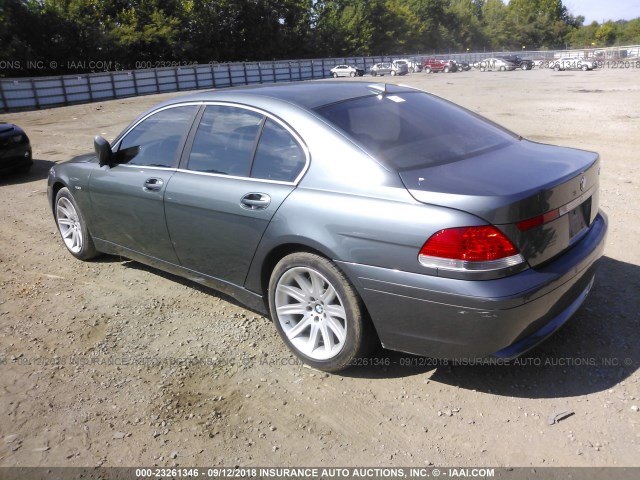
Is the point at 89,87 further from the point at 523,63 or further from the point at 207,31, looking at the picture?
the point at 523,63

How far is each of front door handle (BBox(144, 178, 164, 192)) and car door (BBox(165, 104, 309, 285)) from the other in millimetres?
126

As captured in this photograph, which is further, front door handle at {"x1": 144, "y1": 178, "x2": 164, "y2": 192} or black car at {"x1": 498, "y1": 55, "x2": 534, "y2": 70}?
black car at {"x1": 498, "y1": 55, "x2": 534, "y2": 70}

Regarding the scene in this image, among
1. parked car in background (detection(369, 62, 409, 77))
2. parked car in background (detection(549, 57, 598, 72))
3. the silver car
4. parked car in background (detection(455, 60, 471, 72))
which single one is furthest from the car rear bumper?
parked car in background (detection(455, 60, 471, 72))

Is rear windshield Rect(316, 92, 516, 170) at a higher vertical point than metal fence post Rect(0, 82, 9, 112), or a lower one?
higher

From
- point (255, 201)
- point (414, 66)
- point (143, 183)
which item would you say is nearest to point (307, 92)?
point (255, 201)

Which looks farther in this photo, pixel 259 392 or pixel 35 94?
pixel 35 94

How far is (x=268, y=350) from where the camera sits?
3.67 meters

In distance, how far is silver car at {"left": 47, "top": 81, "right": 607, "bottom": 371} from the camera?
8.94 feet

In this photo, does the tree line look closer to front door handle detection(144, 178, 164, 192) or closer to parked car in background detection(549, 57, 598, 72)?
parked car in background detection(549, 57, 598, 72)

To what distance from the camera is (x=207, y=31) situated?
51844mm

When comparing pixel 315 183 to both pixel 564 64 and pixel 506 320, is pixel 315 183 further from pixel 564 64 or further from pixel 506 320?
pixel 564 64

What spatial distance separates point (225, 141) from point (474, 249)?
6.35 feet

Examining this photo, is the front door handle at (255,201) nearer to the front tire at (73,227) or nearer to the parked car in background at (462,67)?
the front tire at (73,227)

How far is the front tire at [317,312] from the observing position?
10.2ft
